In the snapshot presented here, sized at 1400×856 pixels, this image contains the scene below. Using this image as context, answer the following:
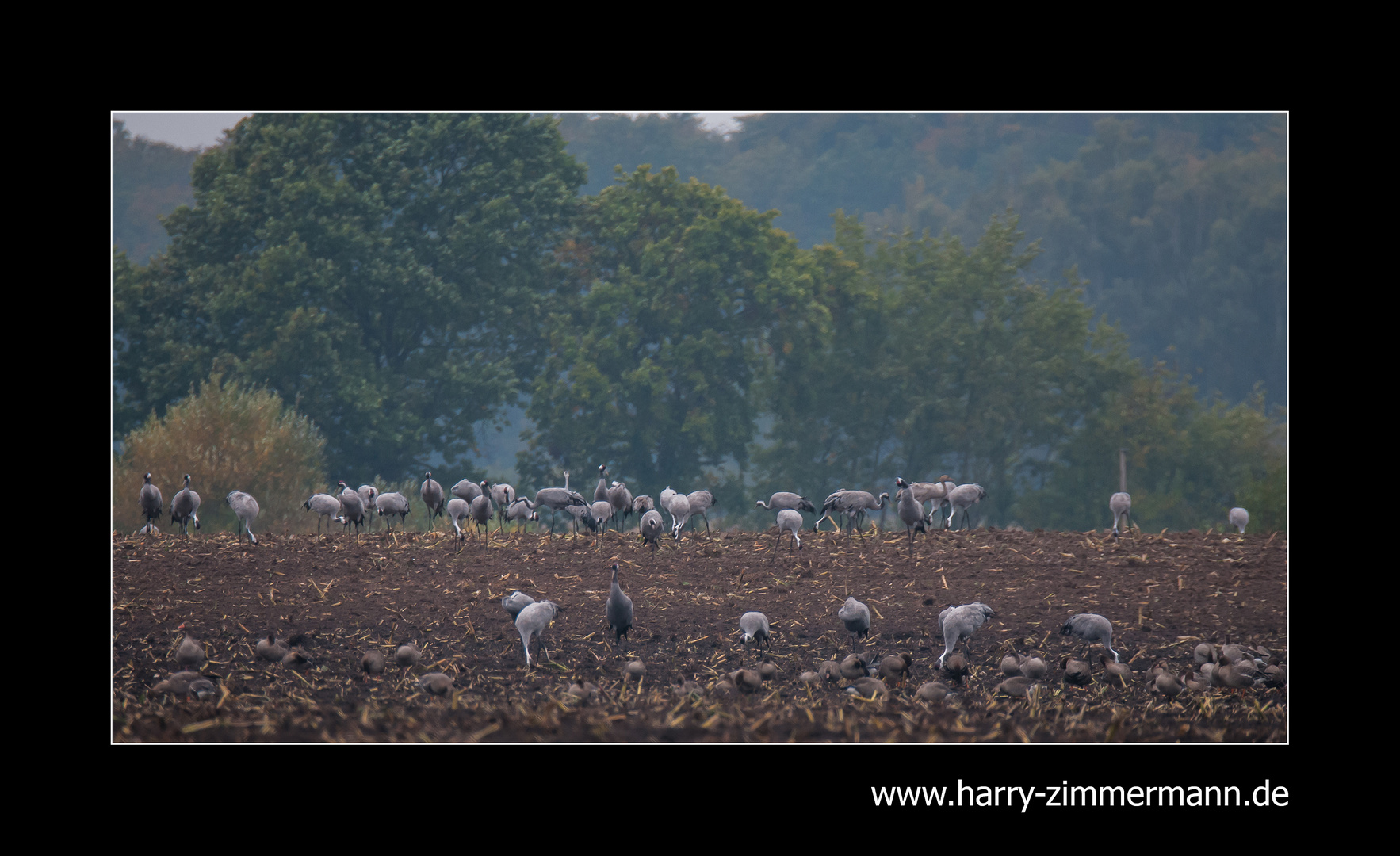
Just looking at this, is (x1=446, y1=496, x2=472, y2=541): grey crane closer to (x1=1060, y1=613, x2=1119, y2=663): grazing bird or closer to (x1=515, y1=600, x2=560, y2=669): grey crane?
(x1=515, y1=600, x2=560, y2=669): grey crane

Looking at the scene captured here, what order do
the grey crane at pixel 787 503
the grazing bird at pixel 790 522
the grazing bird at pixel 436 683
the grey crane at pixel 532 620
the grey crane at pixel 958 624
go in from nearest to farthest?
the grazing bird at pixel 436 683, the grey crane at pixel 532 620, the grey crane at pixel 958 624, the grazing bird at pixel 790 522, the grey crane at pixel 787 503

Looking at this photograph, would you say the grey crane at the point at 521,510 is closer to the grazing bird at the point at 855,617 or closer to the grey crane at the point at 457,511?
the grey crane at the point at 457,511

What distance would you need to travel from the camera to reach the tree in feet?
91.9

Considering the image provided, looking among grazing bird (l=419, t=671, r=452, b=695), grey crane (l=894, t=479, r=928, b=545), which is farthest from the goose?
grazing bird (l=419, t=671, r=452, b=695)

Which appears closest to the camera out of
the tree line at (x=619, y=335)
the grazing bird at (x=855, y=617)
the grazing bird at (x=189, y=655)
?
the grazing bird at (x=189, y=655)

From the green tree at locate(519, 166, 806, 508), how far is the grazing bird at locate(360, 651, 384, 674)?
19.2 metres

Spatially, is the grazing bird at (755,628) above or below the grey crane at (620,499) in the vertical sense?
below

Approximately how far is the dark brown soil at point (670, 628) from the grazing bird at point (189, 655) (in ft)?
0.39

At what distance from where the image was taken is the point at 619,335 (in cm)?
3041

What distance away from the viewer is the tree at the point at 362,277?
2802 centimetres

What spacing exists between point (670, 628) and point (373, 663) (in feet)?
9.93

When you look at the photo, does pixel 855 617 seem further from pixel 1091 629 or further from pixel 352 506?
pixel 352 506

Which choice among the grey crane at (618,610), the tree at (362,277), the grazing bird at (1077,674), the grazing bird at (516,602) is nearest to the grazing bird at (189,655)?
the grazing bird at (516,602)

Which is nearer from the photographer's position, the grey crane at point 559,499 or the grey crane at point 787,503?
the grey crane at point 559,499
